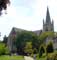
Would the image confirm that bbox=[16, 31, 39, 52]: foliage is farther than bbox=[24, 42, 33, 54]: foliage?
Yes

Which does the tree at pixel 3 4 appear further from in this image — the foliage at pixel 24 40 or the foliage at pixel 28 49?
the foliage at pixel 24 40

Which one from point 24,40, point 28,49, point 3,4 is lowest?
point 28,49

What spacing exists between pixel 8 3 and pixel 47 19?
5267 inches

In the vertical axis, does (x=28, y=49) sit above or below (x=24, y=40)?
below

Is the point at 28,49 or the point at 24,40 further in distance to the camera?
the point at 24,40

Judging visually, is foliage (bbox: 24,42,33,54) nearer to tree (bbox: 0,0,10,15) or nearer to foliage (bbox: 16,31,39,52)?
foliage (bbox: 16,31,39,52)

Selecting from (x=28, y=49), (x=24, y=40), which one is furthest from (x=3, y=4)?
(x=24, y=40)

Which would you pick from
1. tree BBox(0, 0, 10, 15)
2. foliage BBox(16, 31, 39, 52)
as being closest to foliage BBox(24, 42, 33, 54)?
foliage BBox(16, 31, 39, 52)

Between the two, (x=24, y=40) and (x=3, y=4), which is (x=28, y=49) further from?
(x=3, y=4)

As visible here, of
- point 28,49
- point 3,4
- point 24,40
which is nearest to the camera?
point 3,4

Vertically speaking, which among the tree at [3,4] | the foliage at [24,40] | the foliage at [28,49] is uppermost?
the foliage at [24,40]

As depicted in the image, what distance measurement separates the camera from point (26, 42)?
271 ft

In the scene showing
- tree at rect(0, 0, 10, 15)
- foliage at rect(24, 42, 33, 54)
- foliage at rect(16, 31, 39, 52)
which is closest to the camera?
tree at rect(0, 0, 10, 15)

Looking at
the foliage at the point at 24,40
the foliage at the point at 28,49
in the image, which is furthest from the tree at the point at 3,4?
the foliage at the point at 24,40
